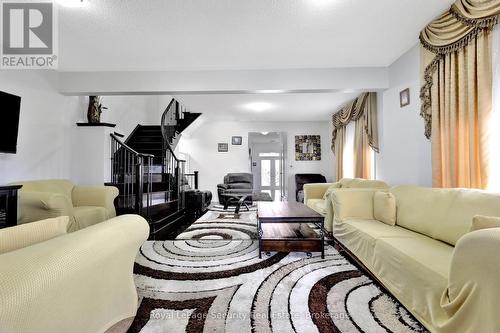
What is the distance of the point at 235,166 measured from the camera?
766 centimetres

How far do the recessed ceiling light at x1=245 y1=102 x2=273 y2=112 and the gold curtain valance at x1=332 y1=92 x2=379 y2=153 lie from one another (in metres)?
1.70

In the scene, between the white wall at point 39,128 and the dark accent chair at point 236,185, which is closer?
the white wall at point 39,128

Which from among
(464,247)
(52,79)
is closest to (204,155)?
(52,79)

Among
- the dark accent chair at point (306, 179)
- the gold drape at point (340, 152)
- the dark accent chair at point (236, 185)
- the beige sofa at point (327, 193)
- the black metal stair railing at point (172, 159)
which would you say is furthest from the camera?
the dark accent chair at point (306, 179)

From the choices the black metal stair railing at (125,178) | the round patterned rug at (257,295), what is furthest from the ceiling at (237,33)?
the round patterned rug at (257,295)

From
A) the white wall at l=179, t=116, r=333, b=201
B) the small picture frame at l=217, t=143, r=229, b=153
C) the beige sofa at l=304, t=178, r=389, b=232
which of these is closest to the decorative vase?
the white wall at l=179, t=116, r=333, b=201

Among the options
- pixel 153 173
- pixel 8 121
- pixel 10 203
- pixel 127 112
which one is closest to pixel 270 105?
pixel 153 173

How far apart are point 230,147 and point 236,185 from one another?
5.01 feet

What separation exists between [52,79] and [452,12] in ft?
16.5

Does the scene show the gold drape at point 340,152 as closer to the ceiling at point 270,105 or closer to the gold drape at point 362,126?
the gold drape at point 362,126

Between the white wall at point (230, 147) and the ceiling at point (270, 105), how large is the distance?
0.37m

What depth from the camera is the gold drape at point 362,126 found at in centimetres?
418

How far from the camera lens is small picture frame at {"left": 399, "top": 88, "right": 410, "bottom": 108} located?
3147 millimetres

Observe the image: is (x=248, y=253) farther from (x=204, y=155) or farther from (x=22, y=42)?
(x=204, y=155)
